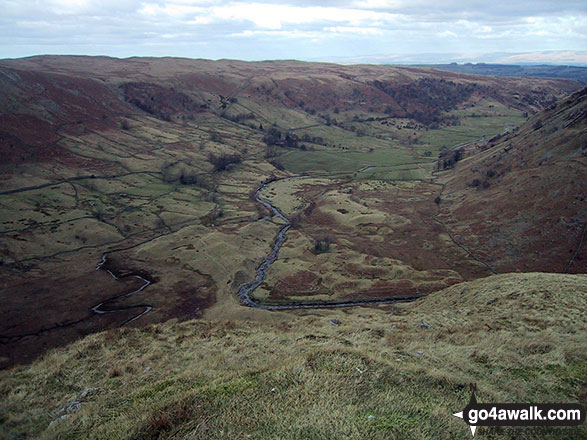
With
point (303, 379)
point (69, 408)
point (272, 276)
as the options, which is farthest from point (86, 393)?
point (272, 276)

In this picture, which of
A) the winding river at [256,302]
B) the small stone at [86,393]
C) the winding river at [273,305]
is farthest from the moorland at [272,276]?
the winding river at [273,305]

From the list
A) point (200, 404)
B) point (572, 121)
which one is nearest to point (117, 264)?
point (200, 404)

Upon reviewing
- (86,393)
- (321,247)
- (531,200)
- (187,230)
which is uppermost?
(86,393)

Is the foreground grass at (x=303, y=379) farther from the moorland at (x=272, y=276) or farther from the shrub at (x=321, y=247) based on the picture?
the shrub at (x=321, y=247)

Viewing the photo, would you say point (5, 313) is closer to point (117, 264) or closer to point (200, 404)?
point (117, 264)

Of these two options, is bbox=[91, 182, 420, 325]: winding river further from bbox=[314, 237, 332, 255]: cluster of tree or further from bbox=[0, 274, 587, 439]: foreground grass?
bbox=[0, 274, 587, 439]: foreground grass

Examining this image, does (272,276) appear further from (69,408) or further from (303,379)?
(303,379)

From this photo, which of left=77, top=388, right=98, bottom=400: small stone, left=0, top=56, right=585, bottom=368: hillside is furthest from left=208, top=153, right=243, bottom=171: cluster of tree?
left=77, top=388, right=98, bottom=400: small stone
